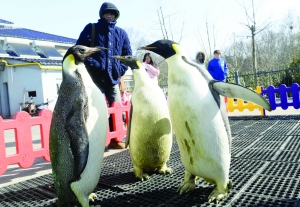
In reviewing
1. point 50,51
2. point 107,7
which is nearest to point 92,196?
point 107,7

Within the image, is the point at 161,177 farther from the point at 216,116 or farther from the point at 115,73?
the point at 115,73

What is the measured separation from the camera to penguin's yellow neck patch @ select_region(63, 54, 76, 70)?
178 centimetres

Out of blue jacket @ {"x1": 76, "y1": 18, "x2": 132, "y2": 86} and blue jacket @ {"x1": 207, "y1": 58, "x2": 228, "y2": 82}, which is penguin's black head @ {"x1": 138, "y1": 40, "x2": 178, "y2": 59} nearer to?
blue jacket @ {"x1": 76, "y1": 18, "x2": 132, "y2": 86}

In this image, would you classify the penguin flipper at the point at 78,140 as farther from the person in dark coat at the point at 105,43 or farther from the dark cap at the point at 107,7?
the dark cap at the point at 107,7

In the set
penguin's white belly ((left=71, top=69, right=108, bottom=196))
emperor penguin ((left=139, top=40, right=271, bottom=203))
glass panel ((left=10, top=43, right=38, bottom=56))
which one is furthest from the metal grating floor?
glass panel ((left=10, top=43, right=38, bottom=56))

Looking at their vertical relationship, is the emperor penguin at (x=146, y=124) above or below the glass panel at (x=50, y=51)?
below

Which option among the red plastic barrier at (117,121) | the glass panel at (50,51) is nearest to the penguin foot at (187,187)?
the red plastic barrier at (117,121)

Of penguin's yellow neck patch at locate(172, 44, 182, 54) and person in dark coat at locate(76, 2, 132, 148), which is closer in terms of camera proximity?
penguin's yellow neck patch at locate(172, 44, 182, 54)

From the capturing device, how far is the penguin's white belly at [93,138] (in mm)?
1627

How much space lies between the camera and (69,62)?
1.79 meters

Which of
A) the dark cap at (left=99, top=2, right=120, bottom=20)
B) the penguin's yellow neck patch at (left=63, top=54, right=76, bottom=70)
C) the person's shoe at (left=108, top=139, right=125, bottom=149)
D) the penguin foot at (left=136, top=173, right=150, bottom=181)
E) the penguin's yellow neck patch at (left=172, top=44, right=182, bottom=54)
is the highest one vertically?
the dark cap at (left=99, top=2, right=120, bottom=20)

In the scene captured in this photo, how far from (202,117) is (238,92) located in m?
0.26

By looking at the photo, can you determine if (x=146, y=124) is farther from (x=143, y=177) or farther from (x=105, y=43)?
(x=105, y=43)

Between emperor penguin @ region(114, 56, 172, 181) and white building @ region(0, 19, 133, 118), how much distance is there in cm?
1244
